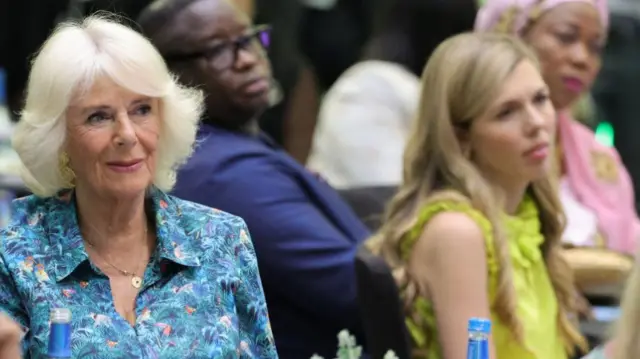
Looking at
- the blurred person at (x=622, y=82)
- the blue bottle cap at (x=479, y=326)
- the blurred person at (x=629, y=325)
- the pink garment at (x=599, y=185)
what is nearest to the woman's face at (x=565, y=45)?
the pink garment at (x=599, y=185)

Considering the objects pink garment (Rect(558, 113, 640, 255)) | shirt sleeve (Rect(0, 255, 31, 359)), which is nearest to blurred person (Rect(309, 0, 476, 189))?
pink garment (Rect(558, 113, 640, 255))

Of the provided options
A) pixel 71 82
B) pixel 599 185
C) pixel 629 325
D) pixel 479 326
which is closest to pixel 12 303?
pixel 71 82

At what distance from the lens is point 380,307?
3.52 m

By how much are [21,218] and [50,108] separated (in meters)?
0.24

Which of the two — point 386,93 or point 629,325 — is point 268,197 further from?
point 629,325

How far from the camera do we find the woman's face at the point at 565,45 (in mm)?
4727

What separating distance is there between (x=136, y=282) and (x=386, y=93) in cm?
233

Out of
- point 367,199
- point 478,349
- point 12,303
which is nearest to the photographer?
point 478,349

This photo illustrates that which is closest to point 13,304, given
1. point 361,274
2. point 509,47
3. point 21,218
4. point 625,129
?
point 21,218

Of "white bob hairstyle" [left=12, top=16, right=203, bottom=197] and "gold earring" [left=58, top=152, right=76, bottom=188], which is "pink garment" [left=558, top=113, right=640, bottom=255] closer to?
"white bob hairstyle" [left=12, top=16, right=203, bottom=197]

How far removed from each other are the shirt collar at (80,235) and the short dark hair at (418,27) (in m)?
2.09

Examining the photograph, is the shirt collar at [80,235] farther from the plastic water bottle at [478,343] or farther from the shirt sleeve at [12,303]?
the plastic water bottle at [478,343]

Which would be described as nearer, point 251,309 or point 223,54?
point 251,309

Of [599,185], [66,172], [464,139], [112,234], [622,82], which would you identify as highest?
[66,172]
